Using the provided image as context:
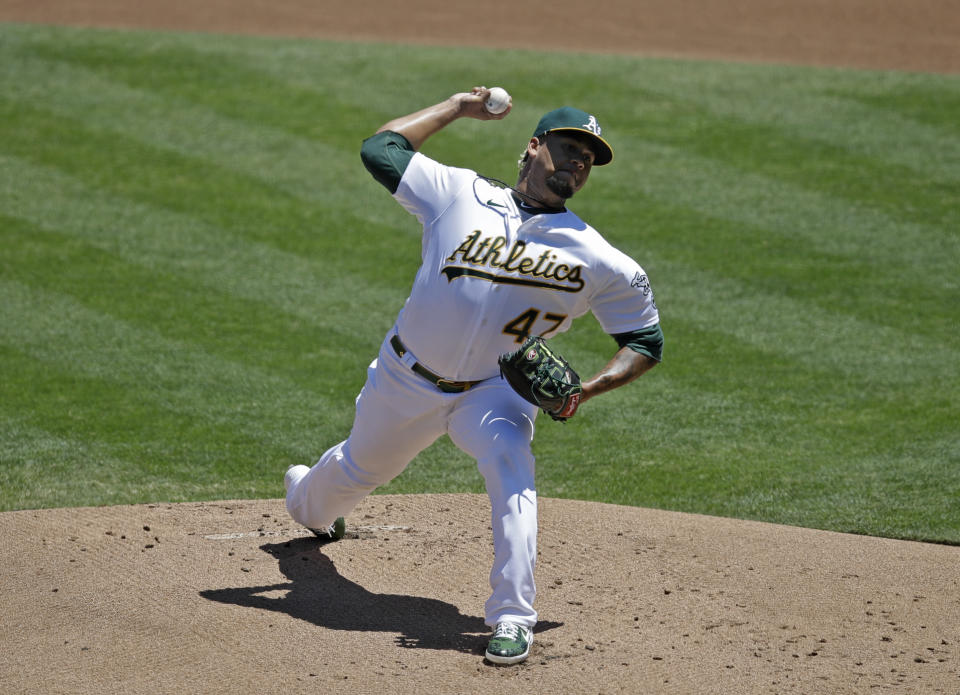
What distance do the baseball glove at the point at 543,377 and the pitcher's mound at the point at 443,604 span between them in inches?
33.4

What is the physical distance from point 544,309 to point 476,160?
6.57 m

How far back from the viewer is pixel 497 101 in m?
4.55

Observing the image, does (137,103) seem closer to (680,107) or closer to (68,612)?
(680,107)

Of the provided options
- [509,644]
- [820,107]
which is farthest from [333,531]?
[820,107]

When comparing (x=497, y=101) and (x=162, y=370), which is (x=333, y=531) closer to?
(x=497, y=101)

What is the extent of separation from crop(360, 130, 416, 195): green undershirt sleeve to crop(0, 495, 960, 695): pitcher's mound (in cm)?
157

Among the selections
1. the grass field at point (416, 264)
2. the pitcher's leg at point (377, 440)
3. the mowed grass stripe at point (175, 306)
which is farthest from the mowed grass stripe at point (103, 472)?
the pitcher's leg at point (377, 440)

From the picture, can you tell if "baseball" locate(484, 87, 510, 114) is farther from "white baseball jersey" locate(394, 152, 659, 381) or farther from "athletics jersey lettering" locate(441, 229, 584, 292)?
"athletics jersey lettering" locate(441, 229, 584, 292)

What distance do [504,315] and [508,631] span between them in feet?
3.48

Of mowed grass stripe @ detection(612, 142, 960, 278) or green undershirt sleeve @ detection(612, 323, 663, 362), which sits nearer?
green undershirt sleeve @ detection(612, 323, 663, 362)

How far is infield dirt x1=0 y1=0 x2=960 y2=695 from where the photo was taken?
13.2 feet

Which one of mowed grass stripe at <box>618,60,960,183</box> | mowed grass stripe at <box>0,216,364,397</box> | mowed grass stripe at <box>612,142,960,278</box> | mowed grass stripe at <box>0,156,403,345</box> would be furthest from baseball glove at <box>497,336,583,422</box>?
mowed grass stripe at <box>618,60,960,183</box>

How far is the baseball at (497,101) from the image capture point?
453cm

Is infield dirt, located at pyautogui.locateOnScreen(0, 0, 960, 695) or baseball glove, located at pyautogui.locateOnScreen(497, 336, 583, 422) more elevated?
baseball glove, located at pyautogui.locateOnScreen(497, 336, 583, 422)
